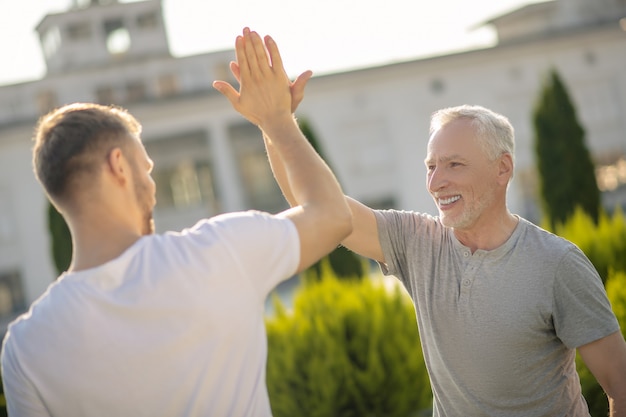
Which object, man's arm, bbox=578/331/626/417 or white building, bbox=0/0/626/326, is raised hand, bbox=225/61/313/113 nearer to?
man's arm, bbox=578/331/626/417

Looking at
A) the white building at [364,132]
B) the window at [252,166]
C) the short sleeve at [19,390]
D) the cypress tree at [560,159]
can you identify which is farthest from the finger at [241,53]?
the window at [252,166]

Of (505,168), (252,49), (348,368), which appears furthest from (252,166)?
(252,49)

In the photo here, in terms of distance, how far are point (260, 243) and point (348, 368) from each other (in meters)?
4.66

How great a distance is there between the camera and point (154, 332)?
76.3 inches

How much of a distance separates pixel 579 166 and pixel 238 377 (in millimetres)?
15498

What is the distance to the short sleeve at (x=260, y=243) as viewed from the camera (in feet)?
6.44

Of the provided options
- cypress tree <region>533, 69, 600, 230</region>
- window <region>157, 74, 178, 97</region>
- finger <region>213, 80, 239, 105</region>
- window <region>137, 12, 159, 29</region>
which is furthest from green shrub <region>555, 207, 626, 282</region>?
window <region>137, 12, 159, 29</region>

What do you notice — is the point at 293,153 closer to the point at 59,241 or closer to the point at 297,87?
the point at 297,87

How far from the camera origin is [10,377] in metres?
1.99

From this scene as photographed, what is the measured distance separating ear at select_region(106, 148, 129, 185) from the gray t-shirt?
1.27 meters

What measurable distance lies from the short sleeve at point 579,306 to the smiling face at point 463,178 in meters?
0.35

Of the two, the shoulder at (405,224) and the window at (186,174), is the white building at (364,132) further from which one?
the shoulder at (405,224)

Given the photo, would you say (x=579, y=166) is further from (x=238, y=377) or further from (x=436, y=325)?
(x=238, y=377)

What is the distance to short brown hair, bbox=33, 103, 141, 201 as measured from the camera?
2.00 meters
